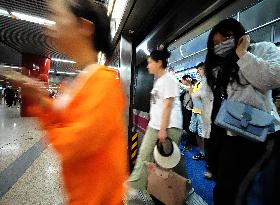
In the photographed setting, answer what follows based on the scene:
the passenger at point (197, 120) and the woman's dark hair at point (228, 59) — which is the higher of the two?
the woman's dark hair at point (228, 59)

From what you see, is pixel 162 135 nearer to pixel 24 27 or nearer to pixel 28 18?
pixel 28 18

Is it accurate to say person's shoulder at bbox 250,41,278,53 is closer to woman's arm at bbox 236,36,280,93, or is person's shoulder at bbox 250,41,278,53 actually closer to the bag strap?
woman's arm at bbox 236,36,280,93

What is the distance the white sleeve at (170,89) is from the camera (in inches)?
119

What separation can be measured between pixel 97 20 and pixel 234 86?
3.92ft

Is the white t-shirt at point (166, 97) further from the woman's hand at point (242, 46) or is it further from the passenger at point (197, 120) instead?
the passenger at point (197, 120)

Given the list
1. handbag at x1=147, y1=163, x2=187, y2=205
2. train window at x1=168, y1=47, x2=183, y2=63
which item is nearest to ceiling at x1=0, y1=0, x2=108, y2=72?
handbag at x1=147, y1=163, x2=187, y2=205

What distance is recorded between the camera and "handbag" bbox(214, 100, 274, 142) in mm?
1703

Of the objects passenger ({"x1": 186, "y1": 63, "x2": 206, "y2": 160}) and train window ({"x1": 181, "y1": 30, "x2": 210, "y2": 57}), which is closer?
passenger ({"x1": 186, "y1": 63, "x2": 206, "y2": 160})

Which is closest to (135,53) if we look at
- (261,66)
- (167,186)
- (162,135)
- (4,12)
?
(4,12)

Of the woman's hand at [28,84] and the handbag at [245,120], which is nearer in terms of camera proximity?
the woman's hand at [28,84]

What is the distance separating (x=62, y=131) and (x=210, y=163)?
4.84 ft

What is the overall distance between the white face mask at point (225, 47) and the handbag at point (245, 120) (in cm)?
37

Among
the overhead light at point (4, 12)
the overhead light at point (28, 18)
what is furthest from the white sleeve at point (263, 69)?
the overhead light at point (4, 12)

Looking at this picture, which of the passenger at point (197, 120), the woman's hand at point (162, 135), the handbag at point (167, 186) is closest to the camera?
the handbag at point (167, 186)
